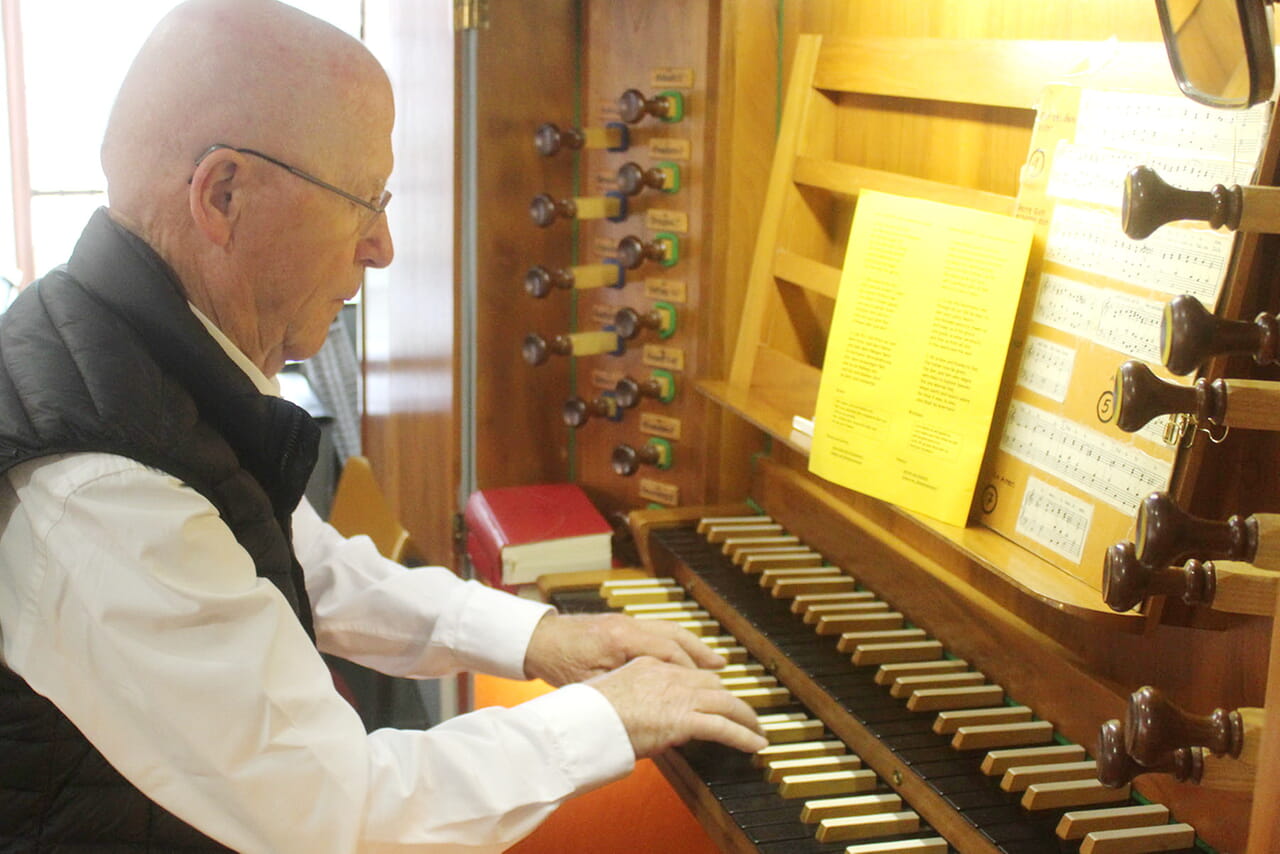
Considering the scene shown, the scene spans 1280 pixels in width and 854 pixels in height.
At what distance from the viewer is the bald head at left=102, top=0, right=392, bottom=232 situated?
1319mm

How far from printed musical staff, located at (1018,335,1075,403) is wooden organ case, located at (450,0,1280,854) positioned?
0.61 feet

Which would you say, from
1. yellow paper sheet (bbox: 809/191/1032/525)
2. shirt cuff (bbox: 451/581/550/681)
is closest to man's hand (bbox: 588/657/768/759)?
shirt cuff (bbox: 451/581/550/681)

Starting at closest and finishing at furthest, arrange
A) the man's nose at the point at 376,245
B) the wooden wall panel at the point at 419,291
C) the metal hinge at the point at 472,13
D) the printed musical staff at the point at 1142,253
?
the printed musical staff at the point at 1142,253 < the man's nose at the point at 376,245 < the metal hinge at the point at 472,13 < the wooden wall panel at the point at 419,291

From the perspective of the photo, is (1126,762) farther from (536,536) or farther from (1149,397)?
(536,536)

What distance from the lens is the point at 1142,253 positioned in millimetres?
1360

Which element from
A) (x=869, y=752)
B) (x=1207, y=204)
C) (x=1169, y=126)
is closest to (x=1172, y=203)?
(x=1207, y=204)

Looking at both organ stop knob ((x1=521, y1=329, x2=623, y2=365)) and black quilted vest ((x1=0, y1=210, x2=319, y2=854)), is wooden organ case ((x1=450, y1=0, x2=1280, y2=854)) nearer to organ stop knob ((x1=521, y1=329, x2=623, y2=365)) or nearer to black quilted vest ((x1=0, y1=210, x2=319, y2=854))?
organ stop knob ((x1=521, y1=329, x2=623, y2=365))

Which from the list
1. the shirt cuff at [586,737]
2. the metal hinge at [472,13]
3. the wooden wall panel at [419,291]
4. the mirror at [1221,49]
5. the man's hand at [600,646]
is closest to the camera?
the mirror at [1221,49]

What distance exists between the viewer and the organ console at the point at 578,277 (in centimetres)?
233

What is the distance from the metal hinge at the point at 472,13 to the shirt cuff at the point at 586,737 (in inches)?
56.4

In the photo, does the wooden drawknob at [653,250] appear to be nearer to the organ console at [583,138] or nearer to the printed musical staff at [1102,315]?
the organ console at [583,138]

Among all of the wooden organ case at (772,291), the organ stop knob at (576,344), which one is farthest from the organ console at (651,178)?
the organ stop knob at (576,344)

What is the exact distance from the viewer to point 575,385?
2570mm

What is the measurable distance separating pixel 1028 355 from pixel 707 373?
74 centimetres
